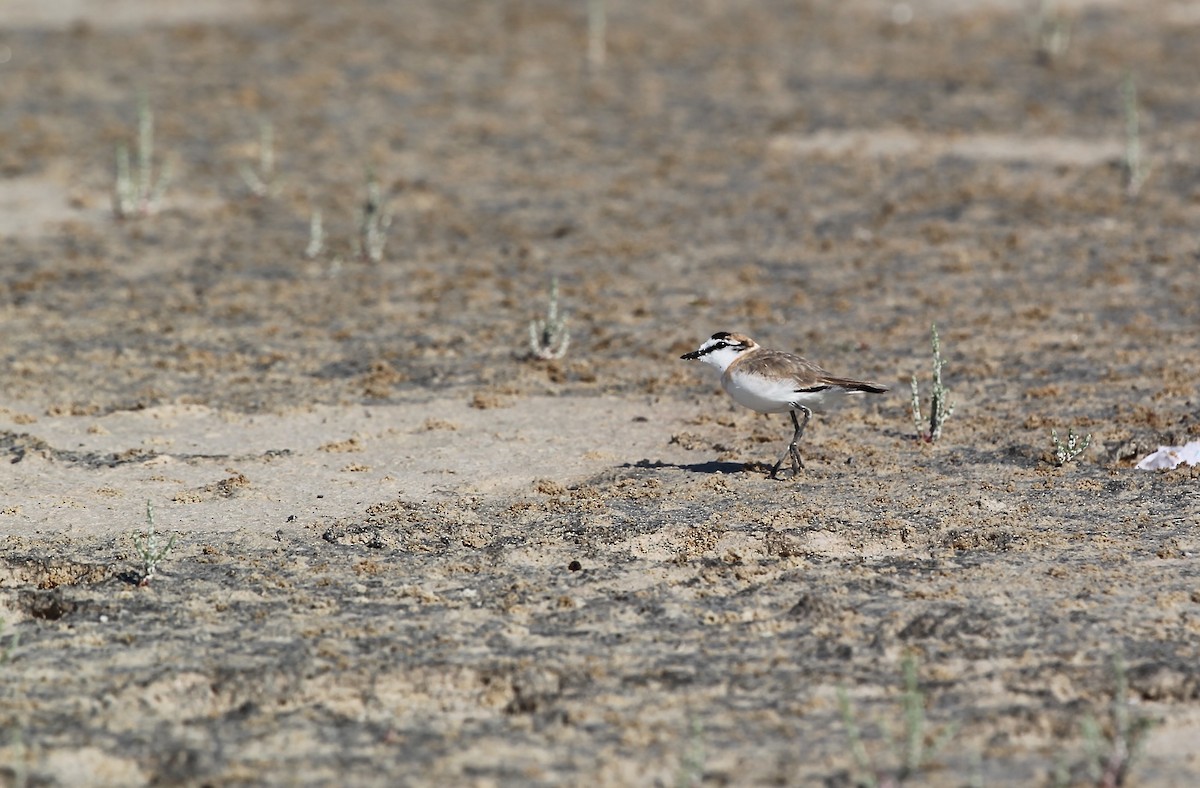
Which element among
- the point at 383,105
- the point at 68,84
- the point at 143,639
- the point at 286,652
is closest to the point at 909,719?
the point at 286,652

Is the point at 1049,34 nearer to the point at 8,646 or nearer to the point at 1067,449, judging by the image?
the point at 1067,449

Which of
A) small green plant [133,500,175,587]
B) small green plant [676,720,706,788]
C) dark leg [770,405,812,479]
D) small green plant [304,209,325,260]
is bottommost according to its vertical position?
small green plant [676,720,706,788]

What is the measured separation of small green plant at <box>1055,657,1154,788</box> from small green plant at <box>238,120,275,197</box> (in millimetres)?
8506

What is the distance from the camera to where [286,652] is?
221 inches

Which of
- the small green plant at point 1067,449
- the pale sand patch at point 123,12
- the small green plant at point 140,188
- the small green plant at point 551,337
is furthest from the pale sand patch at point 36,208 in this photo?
the small green plant at point 1067,449

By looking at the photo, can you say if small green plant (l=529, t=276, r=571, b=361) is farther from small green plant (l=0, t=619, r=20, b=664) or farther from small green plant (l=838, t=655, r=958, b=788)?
small green plant (l=838, t=655, r=958, b=788)

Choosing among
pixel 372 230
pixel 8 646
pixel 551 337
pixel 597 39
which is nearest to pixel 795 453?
pixel 551 337

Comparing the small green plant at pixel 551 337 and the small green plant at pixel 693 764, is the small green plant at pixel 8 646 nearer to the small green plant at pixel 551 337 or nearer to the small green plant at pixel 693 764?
the small green plant at pixel 693 764

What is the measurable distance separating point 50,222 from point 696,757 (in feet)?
27.3

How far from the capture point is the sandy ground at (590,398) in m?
5.24

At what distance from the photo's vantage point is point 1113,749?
486 cm

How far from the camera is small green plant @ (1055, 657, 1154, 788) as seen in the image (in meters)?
4.64

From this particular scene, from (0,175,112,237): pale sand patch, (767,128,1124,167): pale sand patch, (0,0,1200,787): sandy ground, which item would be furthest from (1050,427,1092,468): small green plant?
(0,175,112,237): pale sand patch

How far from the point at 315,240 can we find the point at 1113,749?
23.8ft
